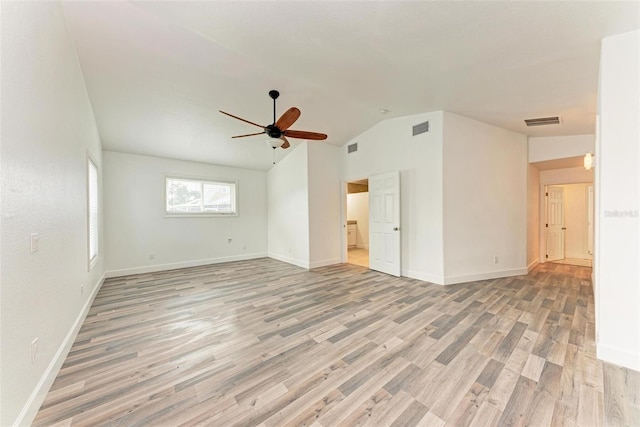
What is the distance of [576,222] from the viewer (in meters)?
6.34

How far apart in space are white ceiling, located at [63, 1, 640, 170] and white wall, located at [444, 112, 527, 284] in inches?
16.6

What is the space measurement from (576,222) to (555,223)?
95cm

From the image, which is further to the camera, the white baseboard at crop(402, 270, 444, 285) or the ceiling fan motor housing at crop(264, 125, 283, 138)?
the white baseboard at crop(402, 270, 444, 285)

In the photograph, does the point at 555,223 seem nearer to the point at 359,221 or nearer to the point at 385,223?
the point at 385,223

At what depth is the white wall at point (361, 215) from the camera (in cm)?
858

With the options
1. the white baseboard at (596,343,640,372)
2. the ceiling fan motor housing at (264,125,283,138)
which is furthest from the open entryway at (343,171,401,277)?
the white baseboard at (596,343,640,372)

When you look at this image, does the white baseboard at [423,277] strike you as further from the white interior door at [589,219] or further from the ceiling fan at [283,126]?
the white interior door at [589,219]

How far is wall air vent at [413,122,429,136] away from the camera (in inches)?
168

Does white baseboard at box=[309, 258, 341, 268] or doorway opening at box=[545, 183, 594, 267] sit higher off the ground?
doorway opening at box=[545, 183, 594, 267]

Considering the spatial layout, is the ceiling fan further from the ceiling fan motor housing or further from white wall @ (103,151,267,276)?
white wall @ (103,151,267,276)

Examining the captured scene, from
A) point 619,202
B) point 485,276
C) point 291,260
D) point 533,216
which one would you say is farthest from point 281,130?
point 533,216

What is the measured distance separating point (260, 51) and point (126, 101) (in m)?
2.36

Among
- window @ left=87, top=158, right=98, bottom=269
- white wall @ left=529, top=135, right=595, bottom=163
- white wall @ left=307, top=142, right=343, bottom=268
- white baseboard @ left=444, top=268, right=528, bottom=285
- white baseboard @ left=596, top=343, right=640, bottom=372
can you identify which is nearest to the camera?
white baseboard @ left=596, top=343, right=640, bottom=372

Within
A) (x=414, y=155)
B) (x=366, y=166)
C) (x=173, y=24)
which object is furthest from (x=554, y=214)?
(x=173, y=24)
